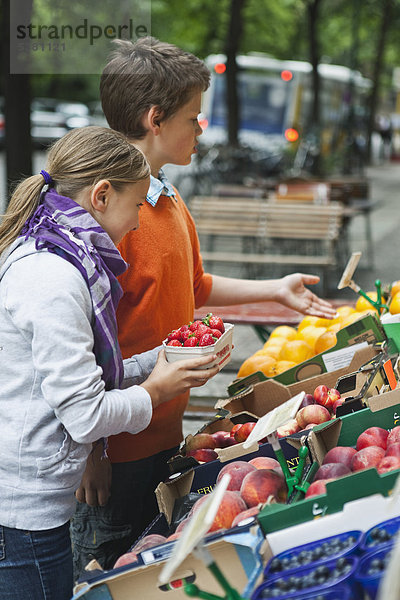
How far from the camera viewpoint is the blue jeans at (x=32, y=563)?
1987 millimetres

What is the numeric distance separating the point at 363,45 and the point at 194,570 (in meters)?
38.3

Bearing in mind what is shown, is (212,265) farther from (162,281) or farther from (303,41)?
(303,41)

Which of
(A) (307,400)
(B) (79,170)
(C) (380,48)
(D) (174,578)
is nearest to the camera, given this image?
(D) (174,578)

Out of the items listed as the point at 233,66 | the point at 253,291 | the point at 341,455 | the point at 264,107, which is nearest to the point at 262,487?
the point at 341,455

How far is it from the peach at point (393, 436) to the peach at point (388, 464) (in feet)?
0.59

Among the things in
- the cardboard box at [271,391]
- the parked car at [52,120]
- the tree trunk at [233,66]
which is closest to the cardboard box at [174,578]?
the cardboard box at [271,391]

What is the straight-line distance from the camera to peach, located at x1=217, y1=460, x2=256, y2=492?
7.14ft

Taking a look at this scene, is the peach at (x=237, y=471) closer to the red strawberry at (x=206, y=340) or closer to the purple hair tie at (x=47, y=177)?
the red strawberry at (x=206, y=340)

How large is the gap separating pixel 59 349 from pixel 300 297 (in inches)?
64.6

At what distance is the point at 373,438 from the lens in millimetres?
2250

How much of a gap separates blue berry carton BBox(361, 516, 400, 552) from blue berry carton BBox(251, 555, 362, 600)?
60 mm

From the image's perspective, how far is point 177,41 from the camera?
23.6 meters

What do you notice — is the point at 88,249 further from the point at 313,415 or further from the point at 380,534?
the point at 313,415

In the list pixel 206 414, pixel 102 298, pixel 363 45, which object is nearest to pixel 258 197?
pixel 206 414
